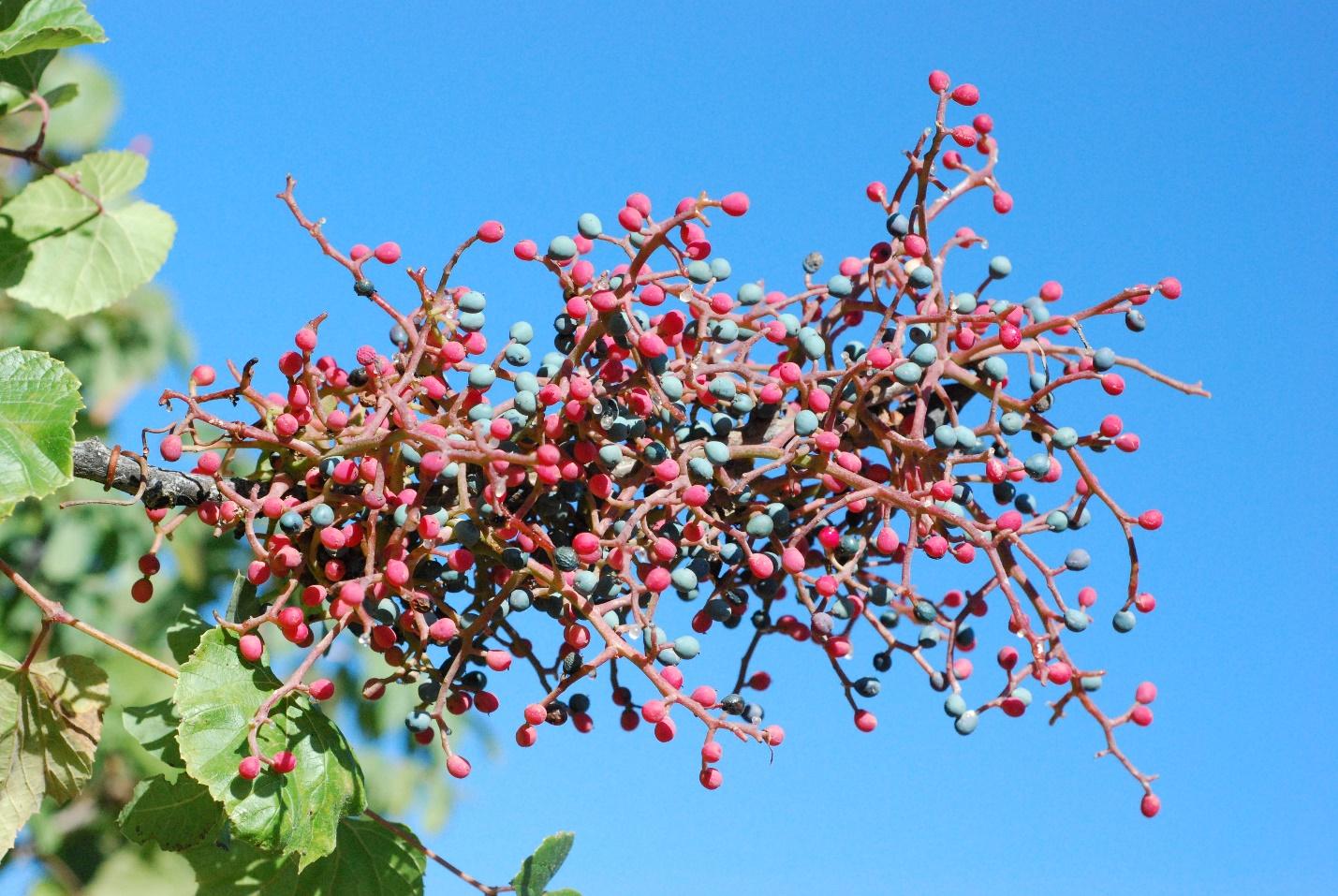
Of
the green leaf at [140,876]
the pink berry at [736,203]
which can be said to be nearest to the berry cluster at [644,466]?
the pink berry at [736,203]

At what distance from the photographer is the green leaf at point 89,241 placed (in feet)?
9.84

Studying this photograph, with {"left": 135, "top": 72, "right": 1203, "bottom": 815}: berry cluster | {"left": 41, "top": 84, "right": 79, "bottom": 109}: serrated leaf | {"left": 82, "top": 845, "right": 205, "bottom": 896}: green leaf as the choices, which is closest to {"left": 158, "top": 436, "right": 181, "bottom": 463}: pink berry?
{"left": 135, "top": 72, "right": 1203, "bottom": 815}: berry cluster

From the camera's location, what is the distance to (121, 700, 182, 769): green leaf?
8.28ft

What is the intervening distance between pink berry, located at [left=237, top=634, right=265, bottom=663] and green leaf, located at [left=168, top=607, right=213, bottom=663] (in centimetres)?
31

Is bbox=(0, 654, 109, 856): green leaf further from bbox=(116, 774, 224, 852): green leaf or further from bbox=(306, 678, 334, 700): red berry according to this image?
bbox=(306, 678, 334, 700): red berry

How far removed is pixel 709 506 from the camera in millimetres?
2248

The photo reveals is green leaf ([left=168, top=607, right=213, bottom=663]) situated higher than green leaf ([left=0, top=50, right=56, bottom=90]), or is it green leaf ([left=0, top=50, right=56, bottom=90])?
green leaf ([left=0, top=50, right=56, bottom=90])

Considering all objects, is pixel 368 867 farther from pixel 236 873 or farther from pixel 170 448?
pixel 170 448

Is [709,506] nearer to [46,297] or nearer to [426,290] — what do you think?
[426,290]

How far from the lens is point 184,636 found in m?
2.61

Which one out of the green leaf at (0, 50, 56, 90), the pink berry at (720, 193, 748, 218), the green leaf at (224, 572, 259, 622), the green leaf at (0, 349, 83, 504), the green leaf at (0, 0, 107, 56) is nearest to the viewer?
the pink berry at (720, 193, 748, 218)

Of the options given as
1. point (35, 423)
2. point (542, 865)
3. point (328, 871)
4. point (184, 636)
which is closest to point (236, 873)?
point (328, 871)

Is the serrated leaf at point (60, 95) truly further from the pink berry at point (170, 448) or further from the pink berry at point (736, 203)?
the pink berry at point (736, 203)

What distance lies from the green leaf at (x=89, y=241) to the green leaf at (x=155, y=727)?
0.91 m
